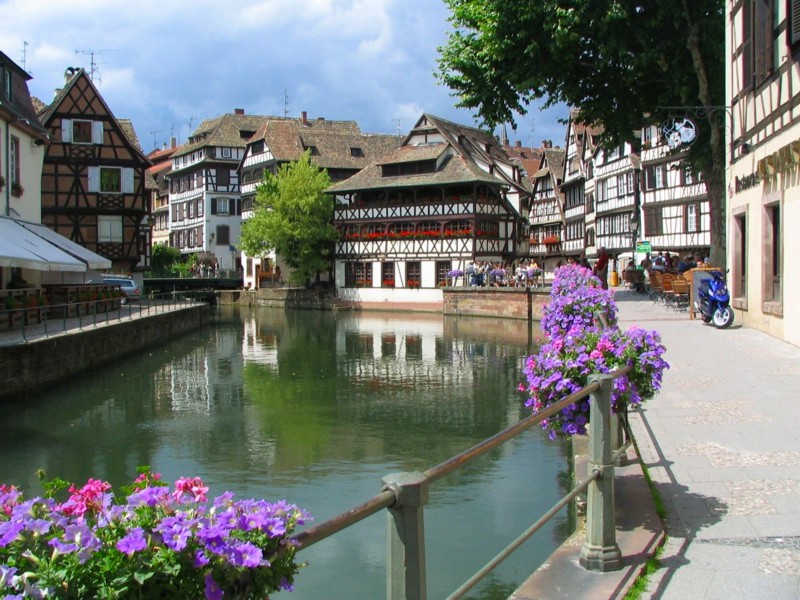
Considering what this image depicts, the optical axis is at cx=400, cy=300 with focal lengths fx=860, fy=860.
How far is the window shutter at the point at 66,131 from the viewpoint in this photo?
45250 millimetres

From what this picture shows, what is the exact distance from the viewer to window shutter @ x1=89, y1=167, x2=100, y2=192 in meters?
46.0

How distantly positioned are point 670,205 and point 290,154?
103ft

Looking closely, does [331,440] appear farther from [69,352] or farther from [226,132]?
[226,132]

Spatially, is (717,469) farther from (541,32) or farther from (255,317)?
(255,317)

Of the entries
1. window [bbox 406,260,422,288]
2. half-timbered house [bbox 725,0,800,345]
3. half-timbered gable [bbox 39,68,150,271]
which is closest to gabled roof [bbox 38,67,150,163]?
half-timbered gable [bbox 39,68,150,271]

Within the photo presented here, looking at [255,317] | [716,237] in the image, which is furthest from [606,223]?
[716,237]

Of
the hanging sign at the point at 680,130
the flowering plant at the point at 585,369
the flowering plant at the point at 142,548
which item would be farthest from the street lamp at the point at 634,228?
the flowering plant at the point at 142,548

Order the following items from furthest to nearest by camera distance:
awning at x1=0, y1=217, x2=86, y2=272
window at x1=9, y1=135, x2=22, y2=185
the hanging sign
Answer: window at x1=9, y1=135, x2=22, y2=185
the hanging sign
awning at x1=0, y1=217, x2=86, y2=272

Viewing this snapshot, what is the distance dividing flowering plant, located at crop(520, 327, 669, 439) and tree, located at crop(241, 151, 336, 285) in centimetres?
5234

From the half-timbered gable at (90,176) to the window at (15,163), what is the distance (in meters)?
15.8

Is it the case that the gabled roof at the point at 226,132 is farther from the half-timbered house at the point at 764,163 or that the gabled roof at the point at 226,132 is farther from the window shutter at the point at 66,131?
the half-timbered house at the point at 764,163

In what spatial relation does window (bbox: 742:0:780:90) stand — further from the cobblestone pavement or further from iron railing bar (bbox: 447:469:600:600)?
iron railing bar (bbox: 447:469:600:600)

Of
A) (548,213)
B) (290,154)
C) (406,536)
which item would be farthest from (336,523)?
(548,213)

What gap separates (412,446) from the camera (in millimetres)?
14148
